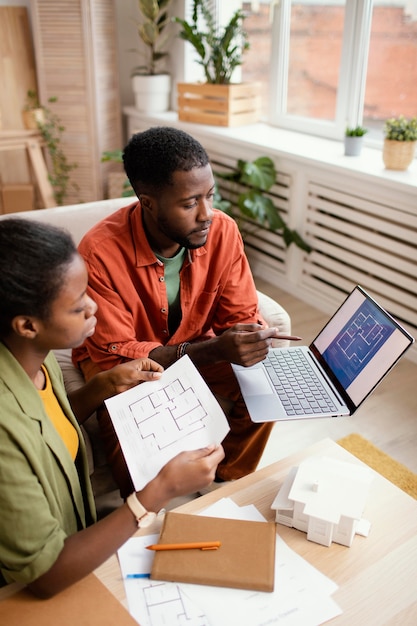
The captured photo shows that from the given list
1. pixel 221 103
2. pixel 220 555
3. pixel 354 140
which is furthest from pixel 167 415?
pixel 221 103

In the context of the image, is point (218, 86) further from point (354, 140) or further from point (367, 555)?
point (367, 555)

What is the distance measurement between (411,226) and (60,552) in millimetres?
1952

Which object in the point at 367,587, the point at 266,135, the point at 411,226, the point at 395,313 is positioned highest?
the point at 266,135

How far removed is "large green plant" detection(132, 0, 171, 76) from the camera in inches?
136

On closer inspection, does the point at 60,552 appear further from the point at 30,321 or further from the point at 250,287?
the point at 250,287

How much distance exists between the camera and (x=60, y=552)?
0.87 meters

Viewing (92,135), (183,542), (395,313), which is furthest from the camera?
(92,135)

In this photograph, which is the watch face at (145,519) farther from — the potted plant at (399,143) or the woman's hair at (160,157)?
the potted plant at (399,143)

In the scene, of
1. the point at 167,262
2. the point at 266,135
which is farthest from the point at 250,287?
the point at 266,135

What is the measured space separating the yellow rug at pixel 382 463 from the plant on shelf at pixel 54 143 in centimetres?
263

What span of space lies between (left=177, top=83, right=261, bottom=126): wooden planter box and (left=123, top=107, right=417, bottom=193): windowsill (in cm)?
5

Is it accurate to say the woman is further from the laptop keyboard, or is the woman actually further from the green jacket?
the laptop keyboard

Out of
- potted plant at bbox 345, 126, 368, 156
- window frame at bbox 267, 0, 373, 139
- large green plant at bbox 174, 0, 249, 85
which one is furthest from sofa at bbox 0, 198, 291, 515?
large green plant at bbox 174, 0, 249, 85

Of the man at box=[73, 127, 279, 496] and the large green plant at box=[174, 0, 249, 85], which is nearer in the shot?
the man at box=[73, 127, 279, 496]
